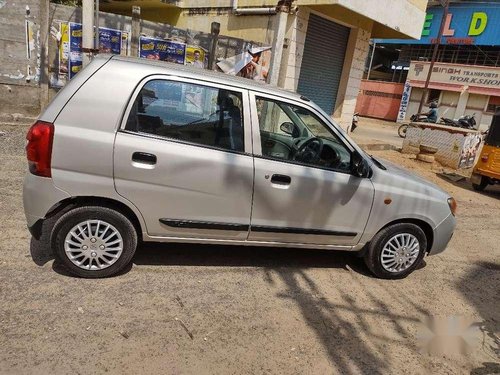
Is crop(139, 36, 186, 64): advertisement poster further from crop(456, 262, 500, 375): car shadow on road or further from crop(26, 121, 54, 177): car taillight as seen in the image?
Result: crop(456, 262, 500, 375): car shadow on road

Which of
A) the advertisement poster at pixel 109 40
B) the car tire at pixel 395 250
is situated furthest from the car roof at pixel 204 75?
the advertisement poster at pixel 109 40

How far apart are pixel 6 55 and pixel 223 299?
7.24 metres

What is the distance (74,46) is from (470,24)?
3431 cm

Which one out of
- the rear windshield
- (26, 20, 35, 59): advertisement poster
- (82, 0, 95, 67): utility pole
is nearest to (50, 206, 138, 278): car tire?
(82, 0, 95, 67): utility pole

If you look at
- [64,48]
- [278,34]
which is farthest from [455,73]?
[64,48]

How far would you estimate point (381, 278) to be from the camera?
432cm

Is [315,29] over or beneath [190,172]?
over

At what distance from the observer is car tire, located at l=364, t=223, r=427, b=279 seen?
412 cm

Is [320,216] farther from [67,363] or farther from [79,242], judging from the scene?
[67,363]

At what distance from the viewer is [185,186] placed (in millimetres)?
3393

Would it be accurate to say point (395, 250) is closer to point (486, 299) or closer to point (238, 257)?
point (486, 299)

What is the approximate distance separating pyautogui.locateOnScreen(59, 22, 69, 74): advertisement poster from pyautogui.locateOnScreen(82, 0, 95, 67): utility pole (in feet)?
6.84

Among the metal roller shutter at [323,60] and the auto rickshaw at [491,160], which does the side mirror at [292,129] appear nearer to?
the auto rickshaw at [491,160]

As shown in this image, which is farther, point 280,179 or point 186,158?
point 280,179
